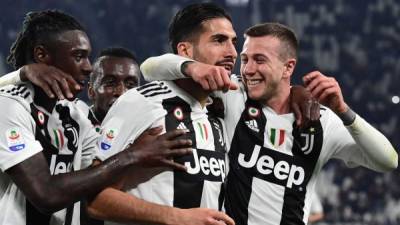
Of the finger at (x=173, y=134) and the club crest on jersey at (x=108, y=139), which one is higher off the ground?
the finger at (x=173, y=134)

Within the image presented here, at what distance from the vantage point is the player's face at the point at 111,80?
3535mm

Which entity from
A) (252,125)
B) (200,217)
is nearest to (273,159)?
(252,125)

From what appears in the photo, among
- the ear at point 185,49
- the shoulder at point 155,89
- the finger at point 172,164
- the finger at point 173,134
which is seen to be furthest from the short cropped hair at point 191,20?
the finger at point 172,164

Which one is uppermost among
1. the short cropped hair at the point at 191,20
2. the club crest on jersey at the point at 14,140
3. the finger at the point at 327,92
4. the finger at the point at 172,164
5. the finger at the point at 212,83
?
the short cropped hair at the point at 191,20

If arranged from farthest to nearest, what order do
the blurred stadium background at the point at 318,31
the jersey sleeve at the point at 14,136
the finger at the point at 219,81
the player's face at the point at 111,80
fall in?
the blurred stadium background at the point at 318,31 < the player's face at the point at 111,80 < the jersey sleeve at the point at 14,136 < the finger at the point at 219,81

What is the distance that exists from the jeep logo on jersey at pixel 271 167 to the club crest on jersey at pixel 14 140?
32.8 inches

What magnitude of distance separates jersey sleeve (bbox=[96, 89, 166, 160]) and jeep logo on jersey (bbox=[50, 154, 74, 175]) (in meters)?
0.19

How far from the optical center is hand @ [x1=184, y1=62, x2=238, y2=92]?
217 centimetres

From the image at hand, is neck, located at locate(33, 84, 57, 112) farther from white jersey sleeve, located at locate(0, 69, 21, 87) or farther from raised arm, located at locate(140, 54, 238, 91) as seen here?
raised arm, located at locate(140, 54, 238, 91)

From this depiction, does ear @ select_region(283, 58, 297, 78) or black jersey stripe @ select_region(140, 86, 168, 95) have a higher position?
ear @ select_region(283, 58, 297, 78)

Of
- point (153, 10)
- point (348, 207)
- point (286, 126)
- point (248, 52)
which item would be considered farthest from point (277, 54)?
point (153, 10)

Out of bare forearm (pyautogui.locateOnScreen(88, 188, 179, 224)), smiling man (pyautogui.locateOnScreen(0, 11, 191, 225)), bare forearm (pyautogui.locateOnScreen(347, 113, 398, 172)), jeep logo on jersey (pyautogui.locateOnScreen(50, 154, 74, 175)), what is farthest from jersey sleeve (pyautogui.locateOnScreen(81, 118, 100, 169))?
bare forearm (pyautogui.locateOnScreen(347, 113, 398, 172))

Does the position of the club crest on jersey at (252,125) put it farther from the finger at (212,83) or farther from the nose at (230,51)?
the finger at (212,83)

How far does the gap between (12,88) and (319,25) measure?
8.36 m
